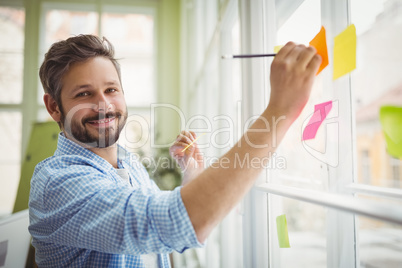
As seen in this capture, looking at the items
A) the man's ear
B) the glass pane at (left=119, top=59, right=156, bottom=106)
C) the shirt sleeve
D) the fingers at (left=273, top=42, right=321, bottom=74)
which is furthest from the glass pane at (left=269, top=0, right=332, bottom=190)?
the glass pane at (left=119, top=59, right=156, bottom=106)

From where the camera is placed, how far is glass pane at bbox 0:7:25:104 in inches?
160

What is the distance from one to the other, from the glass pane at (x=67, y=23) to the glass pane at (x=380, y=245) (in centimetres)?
448

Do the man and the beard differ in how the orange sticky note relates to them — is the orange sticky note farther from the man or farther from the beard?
the beard

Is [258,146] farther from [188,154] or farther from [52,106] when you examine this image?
[52,106]

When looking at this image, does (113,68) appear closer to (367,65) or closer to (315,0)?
(315,0)

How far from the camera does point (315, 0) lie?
76 cm

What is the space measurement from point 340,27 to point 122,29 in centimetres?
433

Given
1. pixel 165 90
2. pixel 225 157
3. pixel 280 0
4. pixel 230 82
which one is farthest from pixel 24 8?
pixel 225 157

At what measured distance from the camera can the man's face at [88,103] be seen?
0.93 meters

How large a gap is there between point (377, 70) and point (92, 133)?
0.84m

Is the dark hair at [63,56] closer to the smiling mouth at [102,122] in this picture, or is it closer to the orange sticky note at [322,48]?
the smiling mouth at [102,122]

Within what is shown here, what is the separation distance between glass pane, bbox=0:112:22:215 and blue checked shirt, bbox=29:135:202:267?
381 centimetres

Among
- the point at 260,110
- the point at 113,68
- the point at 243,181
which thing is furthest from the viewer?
the point at 113,68

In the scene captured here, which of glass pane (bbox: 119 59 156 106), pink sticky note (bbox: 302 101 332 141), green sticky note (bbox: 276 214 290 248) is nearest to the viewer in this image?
pink sticky note (bbox: 302 101 332 141)
